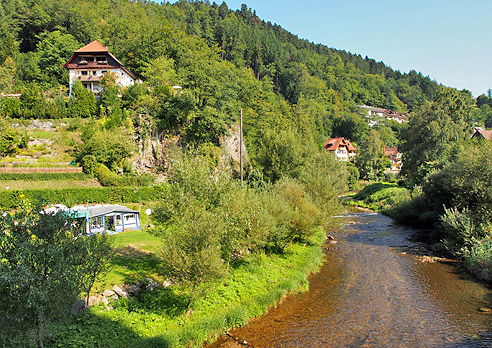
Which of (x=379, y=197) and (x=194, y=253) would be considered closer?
(x=194, y=253)

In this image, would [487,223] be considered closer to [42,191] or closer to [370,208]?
[370,208]

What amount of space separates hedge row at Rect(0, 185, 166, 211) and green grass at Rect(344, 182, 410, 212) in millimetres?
34432

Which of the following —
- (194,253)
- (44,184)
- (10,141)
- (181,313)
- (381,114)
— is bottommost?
(181,313)

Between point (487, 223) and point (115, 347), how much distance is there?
27031 mm

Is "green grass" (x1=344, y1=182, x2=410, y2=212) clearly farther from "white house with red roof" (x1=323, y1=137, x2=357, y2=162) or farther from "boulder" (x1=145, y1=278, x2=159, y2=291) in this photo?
"boulder" (x1=145, y1=278, x2=159, y2=291)

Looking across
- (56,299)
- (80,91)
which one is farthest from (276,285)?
(80,91)

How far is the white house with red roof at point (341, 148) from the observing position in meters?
94.7

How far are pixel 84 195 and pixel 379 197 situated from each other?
149ft

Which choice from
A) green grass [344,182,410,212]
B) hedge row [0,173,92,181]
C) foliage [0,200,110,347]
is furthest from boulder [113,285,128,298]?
green grass [344,182,410,212]

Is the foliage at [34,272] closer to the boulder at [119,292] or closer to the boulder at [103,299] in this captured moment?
the boulder at [103,299]

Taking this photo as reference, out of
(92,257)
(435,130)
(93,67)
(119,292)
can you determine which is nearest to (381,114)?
(435,130)

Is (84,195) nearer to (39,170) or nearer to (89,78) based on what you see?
(39,170)

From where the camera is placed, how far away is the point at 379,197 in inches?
2141

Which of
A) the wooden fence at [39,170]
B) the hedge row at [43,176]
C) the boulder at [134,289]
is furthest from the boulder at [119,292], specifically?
the wooden fence at [39,170]
